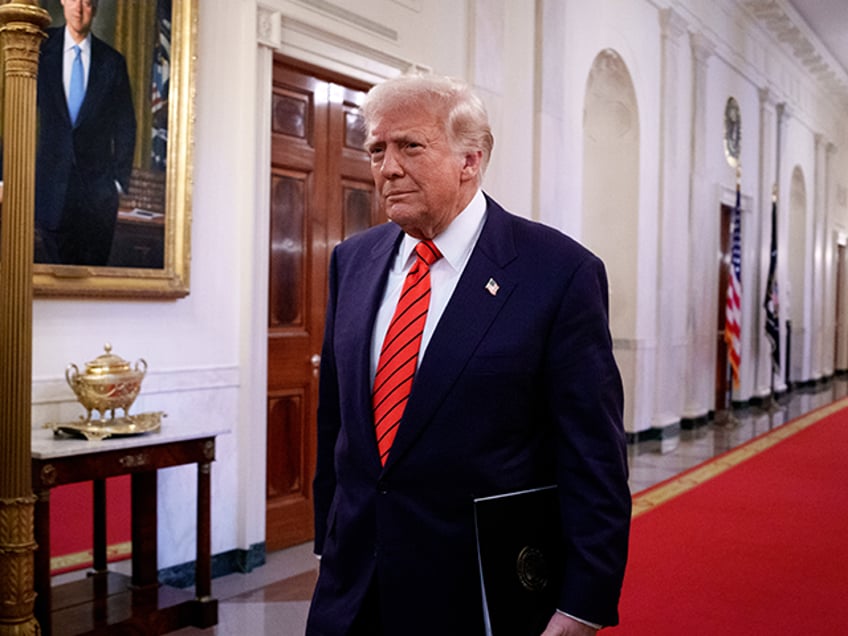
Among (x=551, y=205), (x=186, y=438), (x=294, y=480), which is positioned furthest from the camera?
(x=551, y=205)

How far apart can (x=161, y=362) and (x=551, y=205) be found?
401cm

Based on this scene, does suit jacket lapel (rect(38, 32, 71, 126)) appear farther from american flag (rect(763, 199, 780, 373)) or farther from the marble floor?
american flag (rect(763, 199, 780, 373))

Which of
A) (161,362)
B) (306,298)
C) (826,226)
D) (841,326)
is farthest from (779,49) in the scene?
(161,362)

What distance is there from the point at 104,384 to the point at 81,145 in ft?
3.45

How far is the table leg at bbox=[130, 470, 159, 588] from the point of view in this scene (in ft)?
13.6

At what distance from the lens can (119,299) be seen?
165 inches

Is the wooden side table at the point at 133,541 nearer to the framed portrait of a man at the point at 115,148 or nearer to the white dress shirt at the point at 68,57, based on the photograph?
the framed portrait of a man at the point at 115,148

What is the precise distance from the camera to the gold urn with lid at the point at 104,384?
146 inches

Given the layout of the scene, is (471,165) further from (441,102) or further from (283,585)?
(283,585)

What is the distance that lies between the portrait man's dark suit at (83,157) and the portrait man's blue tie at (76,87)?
0.02m

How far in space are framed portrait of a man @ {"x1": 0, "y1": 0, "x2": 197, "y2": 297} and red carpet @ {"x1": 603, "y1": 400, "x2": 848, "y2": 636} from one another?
262 centimetres

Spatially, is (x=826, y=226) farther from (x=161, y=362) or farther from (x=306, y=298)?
(x=161, y=362)

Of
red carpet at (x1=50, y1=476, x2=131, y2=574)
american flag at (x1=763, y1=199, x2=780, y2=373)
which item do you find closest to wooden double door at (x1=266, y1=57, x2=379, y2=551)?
red carpet at (x1=50, y1=476, x2=131, y2=574)

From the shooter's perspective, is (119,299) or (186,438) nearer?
(186,438)
